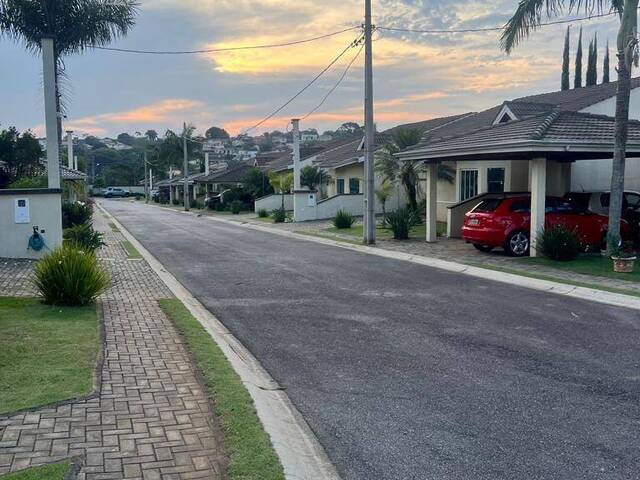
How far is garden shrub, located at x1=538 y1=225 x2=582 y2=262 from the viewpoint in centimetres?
1612

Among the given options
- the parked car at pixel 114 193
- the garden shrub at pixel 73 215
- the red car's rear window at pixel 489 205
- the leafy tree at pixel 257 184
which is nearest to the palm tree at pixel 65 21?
the garden shrub at pixel 73 215

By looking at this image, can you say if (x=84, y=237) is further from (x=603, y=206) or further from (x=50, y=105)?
(x=603, y=206)

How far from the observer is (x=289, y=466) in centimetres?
455

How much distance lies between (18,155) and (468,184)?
19.0 meters

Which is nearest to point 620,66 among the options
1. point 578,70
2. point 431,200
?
point 431,200

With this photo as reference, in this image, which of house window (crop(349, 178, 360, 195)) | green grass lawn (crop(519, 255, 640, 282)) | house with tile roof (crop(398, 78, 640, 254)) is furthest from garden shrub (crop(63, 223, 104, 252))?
house window (crop(349, 178, 360, 195))

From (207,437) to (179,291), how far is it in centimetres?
769

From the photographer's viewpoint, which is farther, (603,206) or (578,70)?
(578,70)

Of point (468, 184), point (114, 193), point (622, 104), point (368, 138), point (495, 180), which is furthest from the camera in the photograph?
point (114, 193)

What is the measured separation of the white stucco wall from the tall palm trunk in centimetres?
1360

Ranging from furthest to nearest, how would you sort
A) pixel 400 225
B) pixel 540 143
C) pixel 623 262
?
pixel 400 225
pixel 540 143
pixel 623 262

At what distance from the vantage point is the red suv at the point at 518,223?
57.8 ft

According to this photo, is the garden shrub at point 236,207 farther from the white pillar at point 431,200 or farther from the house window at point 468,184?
the white pillar at point 431,200

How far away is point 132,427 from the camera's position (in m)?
5.09
